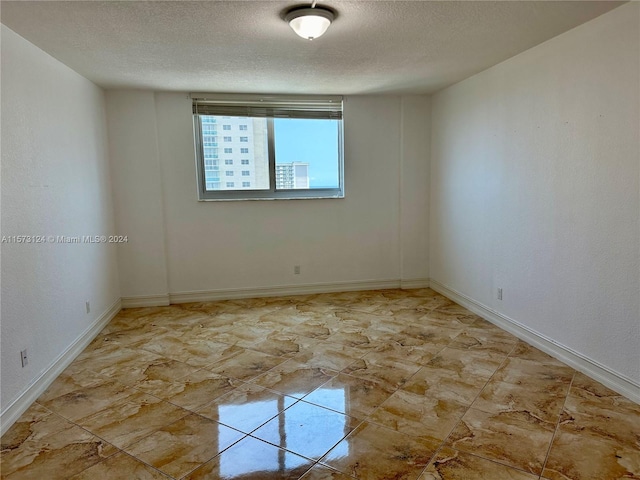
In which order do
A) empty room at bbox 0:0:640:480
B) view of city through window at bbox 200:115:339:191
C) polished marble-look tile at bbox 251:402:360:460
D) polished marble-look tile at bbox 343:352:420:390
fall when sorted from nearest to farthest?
polished marble-look tile at bbox 251:402:360:460
empty room at bbox 0:0:640:480
polished marble-look tile at bbox 343:352:420:390
view of city through window at bbox 200:115:339:191

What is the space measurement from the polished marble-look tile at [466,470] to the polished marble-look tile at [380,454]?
5 cm

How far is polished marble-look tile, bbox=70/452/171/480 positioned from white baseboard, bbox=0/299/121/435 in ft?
2.26

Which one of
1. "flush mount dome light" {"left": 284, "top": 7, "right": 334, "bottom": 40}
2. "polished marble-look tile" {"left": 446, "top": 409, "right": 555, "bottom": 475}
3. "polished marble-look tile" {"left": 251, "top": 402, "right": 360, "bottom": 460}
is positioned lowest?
"polished marble-look tile" {"left": 446, "top": 409, "right": 555, "bottom": 475}

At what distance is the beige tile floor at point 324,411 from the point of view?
190 cm

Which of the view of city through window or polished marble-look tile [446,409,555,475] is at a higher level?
the view of city through window

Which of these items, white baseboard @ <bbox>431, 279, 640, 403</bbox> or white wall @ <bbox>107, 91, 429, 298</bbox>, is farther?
white wall @ <bbox>107, 91, 429, 298</bbox>

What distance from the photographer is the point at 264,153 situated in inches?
184

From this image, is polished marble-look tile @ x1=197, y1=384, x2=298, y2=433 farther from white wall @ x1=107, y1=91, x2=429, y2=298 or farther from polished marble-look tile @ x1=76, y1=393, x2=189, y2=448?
white wall @ x1=107, y1=91, x2=429, y2=298

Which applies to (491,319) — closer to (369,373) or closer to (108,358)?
(369,373)

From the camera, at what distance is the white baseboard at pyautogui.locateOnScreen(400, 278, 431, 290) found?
502cm

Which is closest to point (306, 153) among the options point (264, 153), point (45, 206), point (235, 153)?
point (264, 153)

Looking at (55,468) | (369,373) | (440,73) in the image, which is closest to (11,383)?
(55,468)

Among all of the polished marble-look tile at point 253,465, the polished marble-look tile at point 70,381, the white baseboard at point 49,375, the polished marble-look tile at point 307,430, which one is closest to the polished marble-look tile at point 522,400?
the polished marble-look tile at point 307,430

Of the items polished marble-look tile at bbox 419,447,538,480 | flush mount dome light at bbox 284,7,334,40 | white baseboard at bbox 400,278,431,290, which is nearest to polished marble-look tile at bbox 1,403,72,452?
polished marble-look tile at bbox 419,447,538,480
